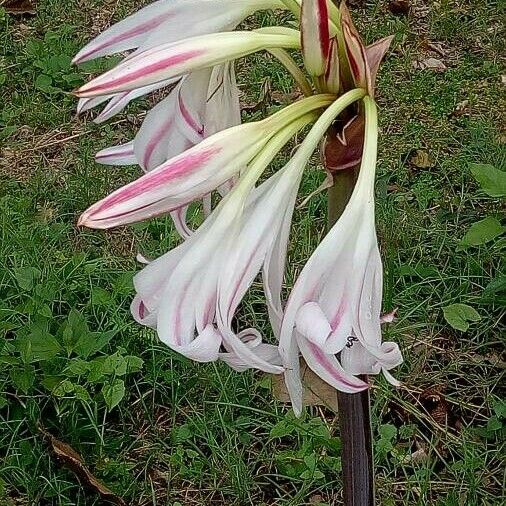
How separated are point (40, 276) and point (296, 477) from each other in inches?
30.9

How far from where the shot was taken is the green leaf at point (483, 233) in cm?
213

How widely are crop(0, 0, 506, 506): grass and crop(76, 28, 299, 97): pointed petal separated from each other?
3.70 ft

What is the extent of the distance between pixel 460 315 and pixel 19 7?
7.54 feet

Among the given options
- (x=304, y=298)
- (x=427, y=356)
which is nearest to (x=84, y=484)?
(x=427, y=356)

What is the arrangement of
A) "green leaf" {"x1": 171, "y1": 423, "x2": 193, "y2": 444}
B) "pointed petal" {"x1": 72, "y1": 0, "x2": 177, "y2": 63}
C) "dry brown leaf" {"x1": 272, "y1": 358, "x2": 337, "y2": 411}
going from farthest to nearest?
1. "green leaf" {"x1": 171, "y1": 423, "x2": 193, "y2": 444}
2. "dry brown leaf" {"x1": 272, "y1": 358, "x2": 337, "y2": 411}
3. "pointed petal" {"x1": 72, "y1": 0, "x2": 177, "y2": 63}

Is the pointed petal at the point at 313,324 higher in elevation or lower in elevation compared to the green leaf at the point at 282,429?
higher

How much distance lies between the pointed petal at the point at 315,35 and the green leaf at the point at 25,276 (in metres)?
1.38

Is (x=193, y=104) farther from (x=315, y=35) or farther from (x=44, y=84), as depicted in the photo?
(x=44, y=84)

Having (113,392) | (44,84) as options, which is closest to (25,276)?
(113,392)

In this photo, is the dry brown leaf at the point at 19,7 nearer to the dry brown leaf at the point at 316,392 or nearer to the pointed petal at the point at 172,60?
the dry brown leaf at the point at 316,392

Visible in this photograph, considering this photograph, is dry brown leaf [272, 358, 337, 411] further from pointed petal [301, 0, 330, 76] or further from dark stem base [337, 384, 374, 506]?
pointed petal [301, 0, 330, 76]

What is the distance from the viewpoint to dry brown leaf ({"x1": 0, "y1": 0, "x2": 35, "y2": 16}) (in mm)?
3559

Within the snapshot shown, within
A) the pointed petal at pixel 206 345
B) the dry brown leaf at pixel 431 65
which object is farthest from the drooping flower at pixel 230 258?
the dry brown leaf at pixel 431 65

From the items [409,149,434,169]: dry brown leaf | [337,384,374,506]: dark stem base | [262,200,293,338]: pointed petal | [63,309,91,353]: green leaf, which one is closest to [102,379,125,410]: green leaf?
[63,309,91,353]: green leaf
